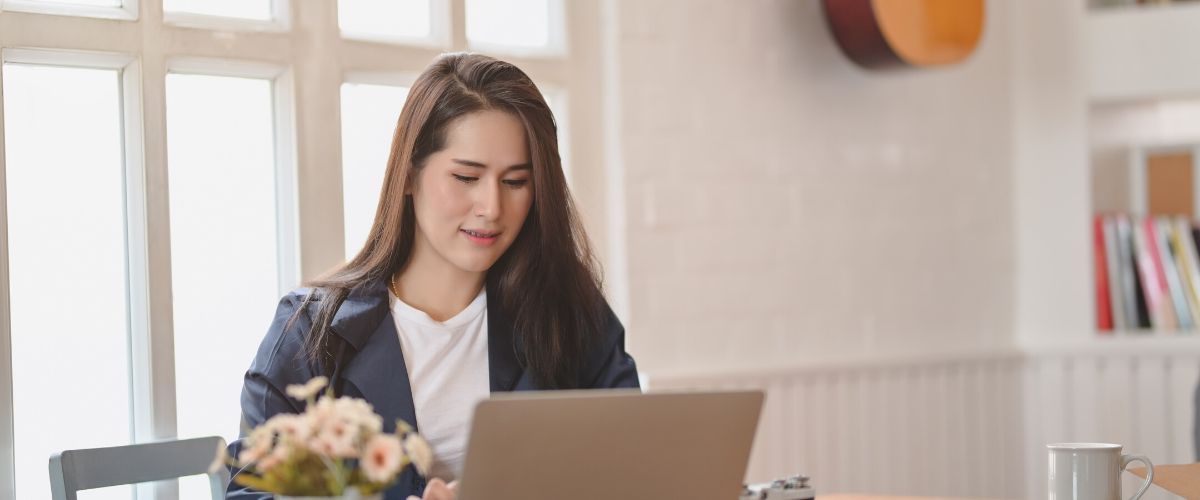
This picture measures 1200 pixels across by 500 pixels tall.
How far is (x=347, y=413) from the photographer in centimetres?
116

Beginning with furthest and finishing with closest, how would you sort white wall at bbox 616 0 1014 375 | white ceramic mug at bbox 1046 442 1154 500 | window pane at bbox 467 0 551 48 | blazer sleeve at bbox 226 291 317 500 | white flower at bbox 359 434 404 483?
white wall at bbox 616 0 1014 375, window pane at bbox 467 0 551 48, blazer sleeve at bbox 226 291 317 500, white ceramic mug at bbox 1046 442 1154 500, white flower at bbox 359 434 404 483

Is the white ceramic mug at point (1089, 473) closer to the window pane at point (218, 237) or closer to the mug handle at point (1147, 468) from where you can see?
the mug handle at point (1147, 468)

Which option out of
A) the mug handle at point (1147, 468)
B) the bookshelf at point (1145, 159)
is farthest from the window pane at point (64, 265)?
the bookshelf at point (1145, 159)

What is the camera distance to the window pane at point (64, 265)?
6.88 feet

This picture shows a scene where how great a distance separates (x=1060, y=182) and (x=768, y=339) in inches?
39.0

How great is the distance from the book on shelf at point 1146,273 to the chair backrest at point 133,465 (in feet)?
7.87

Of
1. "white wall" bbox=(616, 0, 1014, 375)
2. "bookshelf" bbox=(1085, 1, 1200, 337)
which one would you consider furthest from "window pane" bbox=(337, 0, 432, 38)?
"bookshelf" bbox=(1085, 1, 1200, 337)

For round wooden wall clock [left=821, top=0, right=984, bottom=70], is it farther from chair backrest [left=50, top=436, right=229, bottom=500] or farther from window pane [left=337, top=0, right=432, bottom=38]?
chair backrest [left=50, top=436, right=229, bottom=500]

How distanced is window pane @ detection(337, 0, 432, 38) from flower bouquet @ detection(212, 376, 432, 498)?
1.43 m

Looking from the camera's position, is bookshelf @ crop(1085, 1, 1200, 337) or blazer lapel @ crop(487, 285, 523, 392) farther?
bookshelf @ crop(1085, 1, 1200, 337)

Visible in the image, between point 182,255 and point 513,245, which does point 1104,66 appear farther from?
point 182,255

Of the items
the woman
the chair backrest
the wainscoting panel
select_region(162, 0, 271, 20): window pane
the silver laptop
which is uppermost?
select_region(162, 0, 271, 20): window pane

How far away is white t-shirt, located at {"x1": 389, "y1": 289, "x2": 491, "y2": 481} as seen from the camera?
1.93 meters

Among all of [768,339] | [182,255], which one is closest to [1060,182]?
[768,339]
